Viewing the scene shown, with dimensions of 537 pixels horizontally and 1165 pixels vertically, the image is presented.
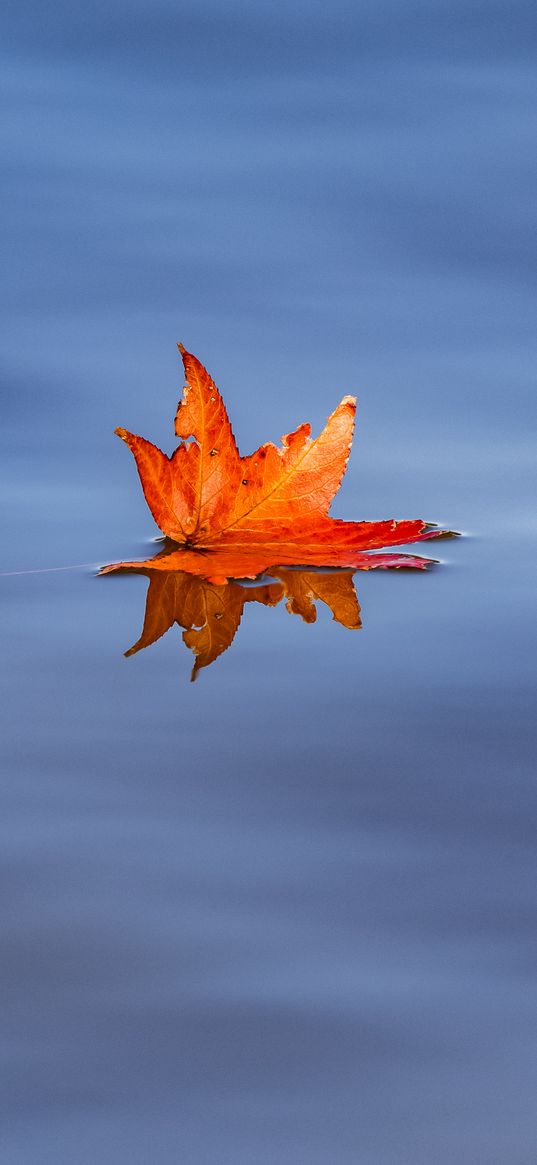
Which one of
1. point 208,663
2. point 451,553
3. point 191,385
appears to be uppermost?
point 191,385

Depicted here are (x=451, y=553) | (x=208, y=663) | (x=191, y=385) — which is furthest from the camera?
(x=451, y=553)

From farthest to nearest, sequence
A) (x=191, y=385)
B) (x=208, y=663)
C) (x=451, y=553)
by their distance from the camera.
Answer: (x=451, y=553) < (x=191, y=385) < (x=208, y=663)

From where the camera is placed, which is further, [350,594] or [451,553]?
[451,553]

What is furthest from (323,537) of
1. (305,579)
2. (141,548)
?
(141,548)

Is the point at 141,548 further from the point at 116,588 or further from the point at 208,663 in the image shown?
the point at 208,663

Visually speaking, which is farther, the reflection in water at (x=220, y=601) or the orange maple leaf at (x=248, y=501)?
the orange maple leaf at (x=248, y=501)

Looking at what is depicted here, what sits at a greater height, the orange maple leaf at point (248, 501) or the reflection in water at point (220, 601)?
the orange maple leaf at point (248, 501)
